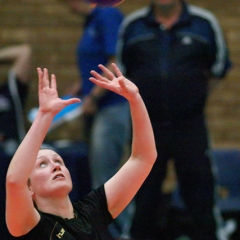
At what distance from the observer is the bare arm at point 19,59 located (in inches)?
189

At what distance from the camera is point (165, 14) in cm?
375

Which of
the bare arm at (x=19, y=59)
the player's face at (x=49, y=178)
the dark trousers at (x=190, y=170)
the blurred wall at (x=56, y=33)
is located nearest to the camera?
the player's face at (x=49, y=178)

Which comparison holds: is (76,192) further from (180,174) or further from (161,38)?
(161,38)

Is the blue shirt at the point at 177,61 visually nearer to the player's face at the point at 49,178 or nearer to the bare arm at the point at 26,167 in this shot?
the player's face at the point at 49,178

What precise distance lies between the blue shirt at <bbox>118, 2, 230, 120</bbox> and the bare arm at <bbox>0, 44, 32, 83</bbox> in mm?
1242

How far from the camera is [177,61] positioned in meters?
3.69

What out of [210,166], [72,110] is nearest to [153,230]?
[210,166]

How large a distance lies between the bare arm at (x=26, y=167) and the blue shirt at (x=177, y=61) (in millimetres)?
1530

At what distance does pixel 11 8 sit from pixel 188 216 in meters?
2.35

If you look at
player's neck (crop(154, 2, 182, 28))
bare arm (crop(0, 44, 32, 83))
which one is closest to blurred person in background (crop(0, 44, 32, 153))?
bare arm (crop(0, 44, 32, 83))

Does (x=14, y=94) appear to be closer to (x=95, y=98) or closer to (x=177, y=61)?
(x=95, y=98)

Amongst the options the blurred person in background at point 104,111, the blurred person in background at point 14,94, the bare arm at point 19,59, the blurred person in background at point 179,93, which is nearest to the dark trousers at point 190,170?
the blurred person in background at point 179,93

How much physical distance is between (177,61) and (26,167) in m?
1.78

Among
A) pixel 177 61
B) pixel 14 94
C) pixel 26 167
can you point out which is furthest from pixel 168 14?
pixel 26 167
